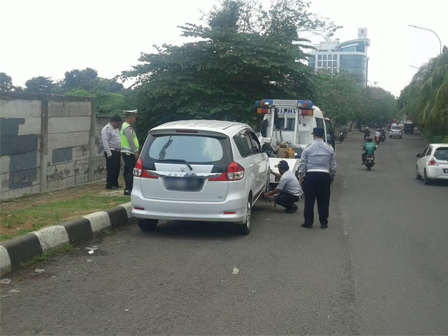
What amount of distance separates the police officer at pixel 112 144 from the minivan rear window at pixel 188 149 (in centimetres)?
408

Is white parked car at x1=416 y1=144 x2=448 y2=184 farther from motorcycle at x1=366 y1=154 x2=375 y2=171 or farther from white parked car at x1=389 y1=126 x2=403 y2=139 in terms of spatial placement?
white parked car at x1=389 y1=126 x2=403 y2=139

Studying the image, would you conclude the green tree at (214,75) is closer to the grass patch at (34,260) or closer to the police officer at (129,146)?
the police officer at (129,146)

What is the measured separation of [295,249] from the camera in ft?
26.9

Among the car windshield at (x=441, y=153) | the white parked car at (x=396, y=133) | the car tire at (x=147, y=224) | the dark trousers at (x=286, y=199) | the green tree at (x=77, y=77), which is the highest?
the green tree at (x=77, y=77)

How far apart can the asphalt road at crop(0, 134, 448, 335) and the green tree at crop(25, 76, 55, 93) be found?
45.1m

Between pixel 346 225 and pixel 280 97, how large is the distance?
35.6 ft

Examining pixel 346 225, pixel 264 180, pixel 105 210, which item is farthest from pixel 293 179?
pixel 105 210

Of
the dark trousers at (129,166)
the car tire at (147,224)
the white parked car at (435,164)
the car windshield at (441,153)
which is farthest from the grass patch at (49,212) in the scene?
the car windshield at (441,153)

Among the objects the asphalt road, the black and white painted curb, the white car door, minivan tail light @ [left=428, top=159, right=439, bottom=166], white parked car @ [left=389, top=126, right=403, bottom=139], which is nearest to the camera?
the asphalt road

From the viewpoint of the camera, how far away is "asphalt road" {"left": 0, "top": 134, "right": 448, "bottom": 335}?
5.08 meters

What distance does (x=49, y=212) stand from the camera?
30.7ft

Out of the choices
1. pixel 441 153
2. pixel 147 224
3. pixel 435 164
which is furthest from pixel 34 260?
pixel 441 153

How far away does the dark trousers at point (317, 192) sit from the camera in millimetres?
9812

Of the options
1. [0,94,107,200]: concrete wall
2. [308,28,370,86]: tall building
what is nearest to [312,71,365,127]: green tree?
[0,94,107,200]: concrete wall
